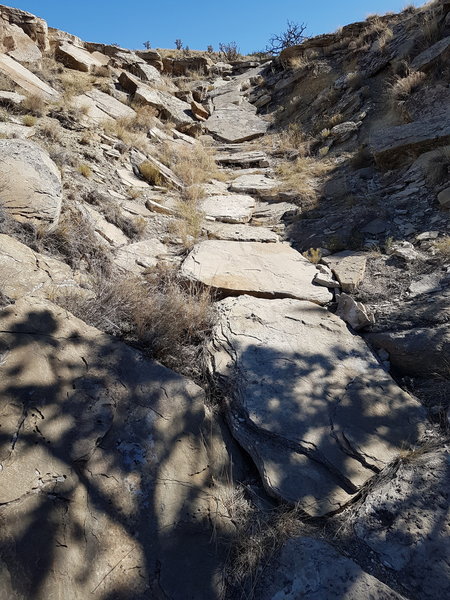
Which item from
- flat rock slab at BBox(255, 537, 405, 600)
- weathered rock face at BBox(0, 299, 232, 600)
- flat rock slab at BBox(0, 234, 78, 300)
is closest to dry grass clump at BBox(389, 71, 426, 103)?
flat rock slab at BBox(0, 234, 78, 300)

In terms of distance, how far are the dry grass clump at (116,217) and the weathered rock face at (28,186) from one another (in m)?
0.69

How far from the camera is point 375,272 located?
383 cm

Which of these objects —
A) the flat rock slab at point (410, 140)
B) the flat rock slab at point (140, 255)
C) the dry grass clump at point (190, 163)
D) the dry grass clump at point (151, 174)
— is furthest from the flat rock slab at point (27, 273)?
the flat rock slab at point (410, 140)

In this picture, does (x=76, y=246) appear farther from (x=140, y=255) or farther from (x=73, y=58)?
(x=73, y=58)

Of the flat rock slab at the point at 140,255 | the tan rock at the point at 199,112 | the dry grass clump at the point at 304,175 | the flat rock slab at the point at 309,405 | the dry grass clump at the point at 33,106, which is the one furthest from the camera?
the tan rock at the point at 199,112

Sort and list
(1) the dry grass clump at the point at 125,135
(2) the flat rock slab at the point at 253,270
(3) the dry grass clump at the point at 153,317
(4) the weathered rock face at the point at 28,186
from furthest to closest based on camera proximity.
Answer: (1) the dry grass clump at the point at 125,135
(2) the flat rock slab at the point at 253,270
(4) the weathered rock face at the point at 28,186
(3) the dry grass clump at the point at 153,317

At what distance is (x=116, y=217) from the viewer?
452 centimetres

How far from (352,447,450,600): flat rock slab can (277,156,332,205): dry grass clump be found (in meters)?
4.35

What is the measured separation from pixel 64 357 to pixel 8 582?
40.1 inches

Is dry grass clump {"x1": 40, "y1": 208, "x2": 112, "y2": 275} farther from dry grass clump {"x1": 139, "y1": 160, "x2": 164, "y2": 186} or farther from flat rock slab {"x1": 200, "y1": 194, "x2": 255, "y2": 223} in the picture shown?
dry grass clump {"x1": 139, "y1": 160, "x2": 164, "y2": 186}

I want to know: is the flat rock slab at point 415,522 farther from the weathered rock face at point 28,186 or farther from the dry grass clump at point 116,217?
the dry grass clump at point 116,217

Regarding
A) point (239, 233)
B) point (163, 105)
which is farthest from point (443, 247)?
point (163, 105)

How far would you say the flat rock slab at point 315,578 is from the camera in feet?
5.43

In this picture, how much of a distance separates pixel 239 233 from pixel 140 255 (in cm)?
144
